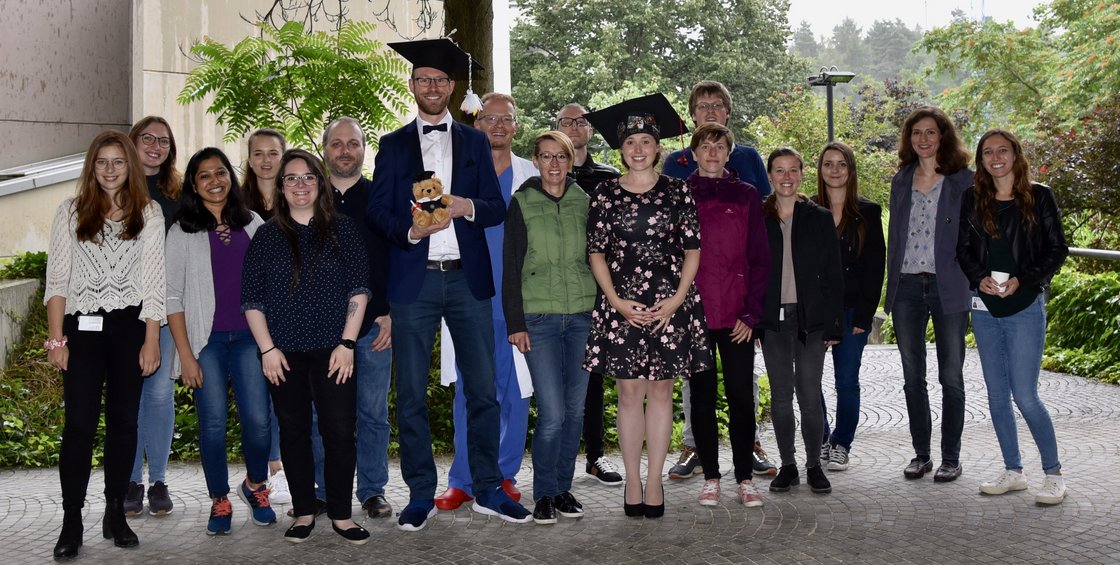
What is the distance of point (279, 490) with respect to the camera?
6.87m

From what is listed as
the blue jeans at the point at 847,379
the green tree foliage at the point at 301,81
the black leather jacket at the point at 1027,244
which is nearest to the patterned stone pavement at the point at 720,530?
the blue jeans at the point at 847,379

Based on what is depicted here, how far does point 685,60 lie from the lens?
4434 centimetres

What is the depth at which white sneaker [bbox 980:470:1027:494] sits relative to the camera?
21.5 feet

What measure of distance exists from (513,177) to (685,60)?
1518 inches

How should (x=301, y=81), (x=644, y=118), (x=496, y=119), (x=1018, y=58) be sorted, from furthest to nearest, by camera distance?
1. (x=1018, y=58)
2. (x=301, y=81)
3. (x=496, y=119)
4. (x=644, y=118)

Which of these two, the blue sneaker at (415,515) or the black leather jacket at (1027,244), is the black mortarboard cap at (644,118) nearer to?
the black leather jacket at (1027,244)

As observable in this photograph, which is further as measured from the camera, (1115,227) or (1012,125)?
(1012,125)

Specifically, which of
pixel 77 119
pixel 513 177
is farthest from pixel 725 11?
pixel 513 177

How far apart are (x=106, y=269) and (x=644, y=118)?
117 inches

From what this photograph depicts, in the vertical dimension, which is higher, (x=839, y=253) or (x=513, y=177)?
(x=513, y=177)

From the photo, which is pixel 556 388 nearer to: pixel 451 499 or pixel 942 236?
pixel 451 499

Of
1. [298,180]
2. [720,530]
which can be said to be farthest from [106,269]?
[720,530]

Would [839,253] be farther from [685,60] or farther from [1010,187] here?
[685,60]

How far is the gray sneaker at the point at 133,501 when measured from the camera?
6.48 metres
